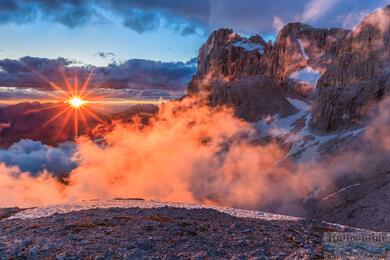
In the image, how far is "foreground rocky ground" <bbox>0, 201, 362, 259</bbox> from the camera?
1962 cm

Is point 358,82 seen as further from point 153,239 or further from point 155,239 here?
point 153,239

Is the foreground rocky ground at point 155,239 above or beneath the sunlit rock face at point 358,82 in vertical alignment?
beneath

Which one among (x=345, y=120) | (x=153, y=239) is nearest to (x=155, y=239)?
(x=153, y=239)

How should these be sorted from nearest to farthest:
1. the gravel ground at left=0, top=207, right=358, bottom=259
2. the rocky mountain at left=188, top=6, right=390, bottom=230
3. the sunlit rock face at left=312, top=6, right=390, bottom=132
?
the gravel ground at left=0, top=207, right=358, bottom=259
the rocky mountain at left=188, top=6, right=390, bottom=230
the sunlit rock face at left=312, top=6, right=390, bottom=132

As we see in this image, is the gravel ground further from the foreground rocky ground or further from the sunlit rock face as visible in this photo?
the sunlit rock face

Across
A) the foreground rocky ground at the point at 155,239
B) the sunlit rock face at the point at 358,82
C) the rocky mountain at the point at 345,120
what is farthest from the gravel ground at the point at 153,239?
the sunlit rock face at the point at 358,82

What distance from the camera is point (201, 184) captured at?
123500 millimetres

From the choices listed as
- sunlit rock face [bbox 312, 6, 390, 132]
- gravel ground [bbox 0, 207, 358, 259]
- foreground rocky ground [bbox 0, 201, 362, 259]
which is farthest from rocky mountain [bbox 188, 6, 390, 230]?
gravel ground [bbox 0, 207, 358, 259]

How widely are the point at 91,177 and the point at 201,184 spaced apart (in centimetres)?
5944

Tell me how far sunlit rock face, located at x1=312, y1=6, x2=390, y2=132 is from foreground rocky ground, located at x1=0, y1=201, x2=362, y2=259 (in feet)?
318

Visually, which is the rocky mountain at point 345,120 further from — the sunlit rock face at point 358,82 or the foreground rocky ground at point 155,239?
the foreground rocky ground at point 155,239

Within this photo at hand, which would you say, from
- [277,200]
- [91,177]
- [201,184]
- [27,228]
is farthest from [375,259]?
[91,177]

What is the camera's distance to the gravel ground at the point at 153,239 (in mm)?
19578

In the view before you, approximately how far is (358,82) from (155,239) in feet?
410
